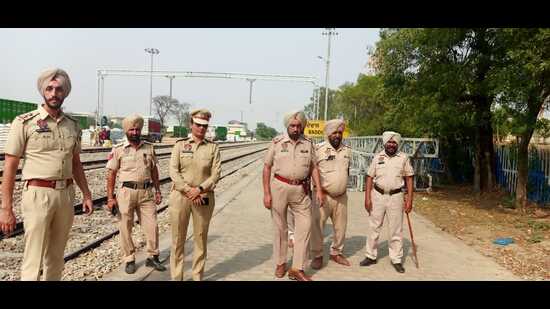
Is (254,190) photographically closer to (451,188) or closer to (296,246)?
(451,188)

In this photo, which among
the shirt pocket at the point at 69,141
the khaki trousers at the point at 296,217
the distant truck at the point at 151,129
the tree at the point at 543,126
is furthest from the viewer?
the distant truck at the point at 151,129

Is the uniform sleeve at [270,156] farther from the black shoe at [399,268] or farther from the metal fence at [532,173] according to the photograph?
the metal fence at [532,173]

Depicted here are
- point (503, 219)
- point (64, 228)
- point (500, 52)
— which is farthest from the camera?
point (500, 52)

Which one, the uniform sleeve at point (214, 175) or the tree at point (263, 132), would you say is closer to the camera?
the uniform sleeve at point (214, 175)

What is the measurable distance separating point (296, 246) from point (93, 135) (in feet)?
136

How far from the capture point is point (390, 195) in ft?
20.6

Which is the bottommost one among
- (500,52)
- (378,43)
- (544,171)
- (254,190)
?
(254,190)

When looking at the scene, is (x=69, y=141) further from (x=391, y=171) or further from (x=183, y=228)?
(x=391, y=171)

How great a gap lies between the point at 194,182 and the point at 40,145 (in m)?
1.66

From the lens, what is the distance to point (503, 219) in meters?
11.1

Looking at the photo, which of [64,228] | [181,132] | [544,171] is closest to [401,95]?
[544,171]

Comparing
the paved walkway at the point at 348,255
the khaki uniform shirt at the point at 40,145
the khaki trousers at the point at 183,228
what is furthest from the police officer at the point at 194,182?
the khaki uniform shirt at the point at 40,145

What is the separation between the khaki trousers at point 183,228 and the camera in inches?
202

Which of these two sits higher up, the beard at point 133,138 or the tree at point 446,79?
the tree at point 446,79
